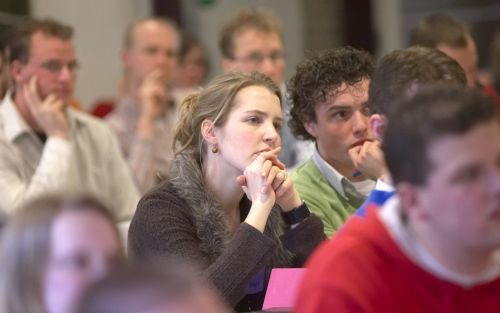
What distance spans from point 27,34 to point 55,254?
2.55 metres

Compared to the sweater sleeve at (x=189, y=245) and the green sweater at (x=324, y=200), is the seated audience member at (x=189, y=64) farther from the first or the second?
the sweater sleeve at (x=189, y=245)

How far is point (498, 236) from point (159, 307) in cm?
58

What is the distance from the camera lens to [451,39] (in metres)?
3.85

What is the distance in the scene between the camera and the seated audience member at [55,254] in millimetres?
1509

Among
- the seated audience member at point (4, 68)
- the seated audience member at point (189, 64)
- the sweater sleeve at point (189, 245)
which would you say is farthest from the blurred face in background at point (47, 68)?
the seated audience member at point (189, 64)

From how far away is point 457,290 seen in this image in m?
1.59

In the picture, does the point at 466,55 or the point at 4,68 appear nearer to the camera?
the point at 466,55

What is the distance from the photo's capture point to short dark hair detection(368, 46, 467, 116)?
7.23 ft

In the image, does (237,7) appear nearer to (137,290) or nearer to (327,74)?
(327,74)

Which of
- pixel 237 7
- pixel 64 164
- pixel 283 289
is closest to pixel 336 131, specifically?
pixel 283 289

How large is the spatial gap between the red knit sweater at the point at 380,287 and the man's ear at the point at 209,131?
3.50 ft

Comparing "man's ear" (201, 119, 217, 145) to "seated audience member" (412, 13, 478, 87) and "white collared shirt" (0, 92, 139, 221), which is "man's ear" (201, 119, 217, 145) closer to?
"white collared shirt" (0, 92, 139, 221)

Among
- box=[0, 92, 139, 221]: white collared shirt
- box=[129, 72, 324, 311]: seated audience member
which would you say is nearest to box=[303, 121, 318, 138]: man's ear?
box=[129, 72, 324, 311]: seated audience member

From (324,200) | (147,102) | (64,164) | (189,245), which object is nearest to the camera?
(189,245)
